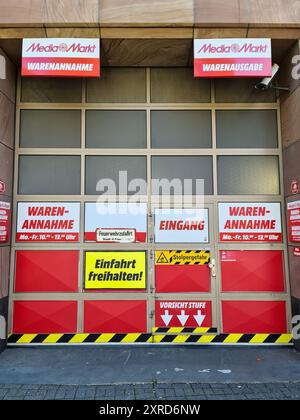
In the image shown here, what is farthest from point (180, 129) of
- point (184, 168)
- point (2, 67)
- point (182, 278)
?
point (2, 67)

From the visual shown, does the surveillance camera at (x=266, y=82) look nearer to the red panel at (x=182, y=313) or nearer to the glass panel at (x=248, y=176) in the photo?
the glass panel at (x=248, y=176)

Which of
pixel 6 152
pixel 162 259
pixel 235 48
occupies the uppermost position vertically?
pixel 235 48

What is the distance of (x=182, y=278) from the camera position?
5508mm

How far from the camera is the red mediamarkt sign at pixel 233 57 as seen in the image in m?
5.07

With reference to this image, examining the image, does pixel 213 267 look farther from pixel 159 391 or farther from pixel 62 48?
pixel 62 48

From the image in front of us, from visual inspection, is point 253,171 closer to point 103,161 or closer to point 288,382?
point 103,161

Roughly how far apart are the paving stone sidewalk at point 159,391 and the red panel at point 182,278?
5.44ft

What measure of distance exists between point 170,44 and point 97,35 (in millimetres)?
1217

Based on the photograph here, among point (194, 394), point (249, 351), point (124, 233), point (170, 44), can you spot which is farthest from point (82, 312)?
point (170, 44)

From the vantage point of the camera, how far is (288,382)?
13.6 ft

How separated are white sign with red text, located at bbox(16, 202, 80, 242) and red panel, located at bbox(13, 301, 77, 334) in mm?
1147

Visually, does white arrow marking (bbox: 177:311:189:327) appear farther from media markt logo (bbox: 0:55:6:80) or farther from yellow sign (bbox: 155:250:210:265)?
media markt logo (bbox: 0:55:6:80)

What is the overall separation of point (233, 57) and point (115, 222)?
3390mm
